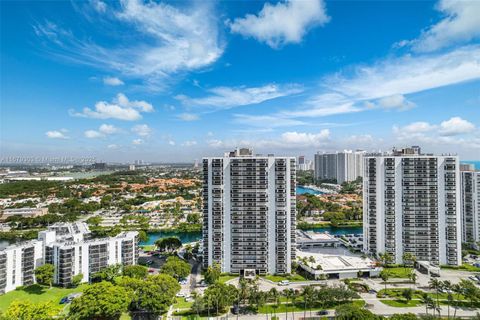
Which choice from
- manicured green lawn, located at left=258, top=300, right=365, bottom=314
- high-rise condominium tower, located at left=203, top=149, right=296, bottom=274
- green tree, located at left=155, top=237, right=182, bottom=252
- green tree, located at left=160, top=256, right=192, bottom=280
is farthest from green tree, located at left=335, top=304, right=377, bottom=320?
green tree, located at left=155, top=237, right=182, bottom=252

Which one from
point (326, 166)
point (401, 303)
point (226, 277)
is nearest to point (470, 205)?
point (401, 303)

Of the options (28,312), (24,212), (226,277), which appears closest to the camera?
(28,312)

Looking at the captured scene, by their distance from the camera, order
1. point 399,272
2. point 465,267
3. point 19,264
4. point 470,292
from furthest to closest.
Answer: point 465,267
point 399,272
point 19,264
point 470,292

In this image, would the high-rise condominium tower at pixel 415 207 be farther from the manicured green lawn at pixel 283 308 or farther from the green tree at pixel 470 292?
the manicured green lawn at pixel 283 308

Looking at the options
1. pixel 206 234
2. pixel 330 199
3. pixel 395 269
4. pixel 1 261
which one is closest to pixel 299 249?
pixel 395 269

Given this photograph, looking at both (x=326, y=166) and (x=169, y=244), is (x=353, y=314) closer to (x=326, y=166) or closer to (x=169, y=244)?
(x=169, y=244)

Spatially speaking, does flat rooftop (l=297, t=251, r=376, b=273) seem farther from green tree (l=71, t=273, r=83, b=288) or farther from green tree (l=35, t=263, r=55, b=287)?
green tree (l=35, t=263, r=55, b=287)

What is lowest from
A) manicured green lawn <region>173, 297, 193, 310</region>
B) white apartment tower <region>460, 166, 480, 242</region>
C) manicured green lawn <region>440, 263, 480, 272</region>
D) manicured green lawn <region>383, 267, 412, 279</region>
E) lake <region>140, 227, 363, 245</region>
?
lake <region>140, 227, 363, 245</region>

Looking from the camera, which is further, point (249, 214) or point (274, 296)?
point (249, 214)
